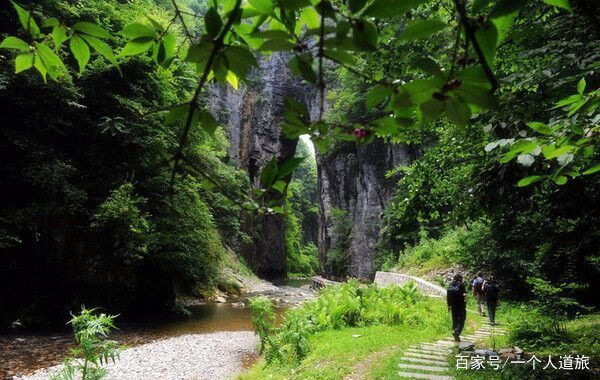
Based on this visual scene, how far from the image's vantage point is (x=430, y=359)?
5.77 meters

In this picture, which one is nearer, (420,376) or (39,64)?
(39,64)

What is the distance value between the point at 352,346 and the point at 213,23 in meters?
6.81

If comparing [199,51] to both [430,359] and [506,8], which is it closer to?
[506,8]

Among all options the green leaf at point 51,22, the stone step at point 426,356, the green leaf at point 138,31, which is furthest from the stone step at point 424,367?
the green leaf at point 51,22

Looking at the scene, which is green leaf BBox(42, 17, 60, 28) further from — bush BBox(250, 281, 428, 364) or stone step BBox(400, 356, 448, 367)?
bush BBox(250, 281, 428, 364)

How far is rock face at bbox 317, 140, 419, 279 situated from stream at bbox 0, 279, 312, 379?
10816mm

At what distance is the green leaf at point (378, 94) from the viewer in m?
0.72

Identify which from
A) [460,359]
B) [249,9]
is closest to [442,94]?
[249,9]

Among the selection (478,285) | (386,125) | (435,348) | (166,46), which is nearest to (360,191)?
(478,285)

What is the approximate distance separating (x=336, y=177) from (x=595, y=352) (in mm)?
26877

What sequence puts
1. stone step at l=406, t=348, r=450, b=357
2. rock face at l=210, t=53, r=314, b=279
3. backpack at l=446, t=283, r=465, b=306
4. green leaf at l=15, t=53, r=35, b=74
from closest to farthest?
green leaf at l=15, t=53, r=35, b=74, stone step at l=406, t=348, r=450, b=357, backpack at l=446, t=283, r=465, b=306, rock face at l=210, t=53, r=314, b=279

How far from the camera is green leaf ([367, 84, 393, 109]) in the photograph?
72cm

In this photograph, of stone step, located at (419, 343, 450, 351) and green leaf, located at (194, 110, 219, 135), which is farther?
stone step, located at (419, 343, 450, 351)

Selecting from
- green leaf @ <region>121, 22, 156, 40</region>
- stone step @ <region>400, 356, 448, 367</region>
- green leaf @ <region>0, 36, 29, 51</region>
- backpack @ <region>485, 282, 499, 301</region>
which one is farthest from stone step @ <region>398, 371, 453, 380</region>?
green leaf @ <region>0, 36, 29, 51</region>
